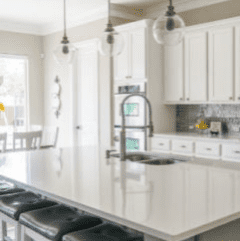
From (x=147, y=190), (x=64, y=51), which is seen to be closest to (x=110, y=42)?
(x=64, y=51)

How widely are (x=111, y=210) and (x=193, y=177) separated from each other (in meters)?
0.71

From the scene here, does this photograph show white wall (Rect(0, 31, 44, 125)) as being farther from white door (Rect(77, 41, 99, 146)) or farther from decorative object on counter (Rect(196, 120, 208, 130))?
decorative object on counter (Rect(196, 120, 208, 130))

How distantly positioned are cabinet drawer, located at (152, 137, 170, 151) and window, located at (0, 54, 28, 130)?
2.83 meters

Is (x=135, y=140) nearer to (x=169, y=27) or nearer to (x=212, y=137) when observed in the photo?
(x=212, y=137)

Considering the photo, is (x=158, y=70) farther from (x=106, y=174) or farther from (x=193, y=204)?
(x=193, y=204)

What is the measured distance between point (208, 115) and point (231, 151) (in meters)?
0.98

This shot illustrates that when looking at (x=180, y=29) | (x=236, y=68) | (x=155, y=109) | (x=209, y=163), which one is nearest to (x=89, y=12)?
(x=155, y=109)

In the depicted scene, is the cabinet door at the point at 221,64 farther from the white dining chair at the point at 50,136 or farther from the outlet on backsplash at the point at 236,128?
the white dining chair at the point at 50,136

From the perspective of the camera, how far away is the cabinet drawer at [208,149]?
4156 millimetres

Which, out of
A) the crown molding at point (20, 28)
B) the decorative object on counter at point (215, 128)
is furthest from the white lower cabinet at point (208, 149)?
the crown molding at point (20, 28)

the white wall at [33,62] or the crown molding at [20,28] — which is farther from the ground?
the crown molding at [20,28]

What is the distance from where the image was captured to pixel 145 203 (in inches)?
58.4

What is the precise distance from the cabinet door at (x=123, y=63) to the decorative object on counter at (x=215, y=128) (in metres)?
1.41

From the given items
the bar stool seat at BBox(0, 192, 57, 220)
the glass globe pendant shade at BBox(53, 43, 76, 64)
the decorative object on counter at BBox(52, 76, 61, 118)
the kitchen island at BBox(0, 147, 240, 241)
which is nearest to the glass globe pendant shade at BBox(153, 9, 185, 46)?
the kitchen island at BBox(0, 147, 240, 241)
